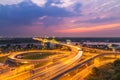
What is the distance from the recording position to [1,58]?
96.2 metres

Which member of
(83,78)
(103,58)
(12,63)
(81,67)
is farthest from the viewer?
(103,58)

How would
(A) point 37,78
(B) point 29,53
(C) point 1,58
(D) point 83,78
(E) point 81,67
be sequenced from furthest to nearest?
(B) point 29,53 → (C) point 1,58 → (E) point 81,67 → (D) point 83,78 → (A) point 37,78

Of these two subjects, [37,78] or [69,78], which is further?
[69,78]

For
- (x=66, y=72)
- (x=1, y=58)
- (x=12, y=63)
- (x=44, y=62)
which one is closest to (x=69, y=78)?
(x=66, y=72)

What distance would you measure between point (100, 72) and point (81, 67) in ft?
35.7

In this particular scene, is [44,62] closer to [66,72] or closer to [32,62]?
[32,62]

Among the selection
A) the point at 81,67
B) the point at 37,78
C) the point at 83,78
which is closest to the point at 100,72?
the point at 83,78

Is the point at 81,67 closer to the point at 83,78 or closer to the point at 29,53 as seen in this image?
the point at 83,78

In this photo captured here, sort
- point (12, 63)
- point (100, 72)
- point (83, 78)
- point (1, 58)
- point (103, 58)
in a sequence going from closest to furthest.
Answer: point (83, 78) < point (100, 72) < point (12, 63) < point (103, 58) < point (1, 58)

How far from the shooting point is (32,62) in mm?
76000

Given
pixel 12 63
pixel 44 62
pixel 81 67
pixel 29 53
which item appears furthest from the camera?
pixel 29 53

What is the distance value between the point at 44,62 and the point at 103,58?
25500 millimetres

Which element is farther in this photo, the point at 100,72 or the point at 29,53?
the point at 29,53

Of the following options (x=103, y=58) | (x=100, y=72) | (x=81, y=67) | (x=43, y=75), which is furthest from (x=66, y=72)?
(x=103, y=58)
